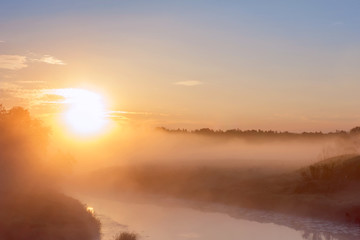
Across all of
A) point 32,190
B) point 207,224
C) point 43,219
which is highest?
point 32,190

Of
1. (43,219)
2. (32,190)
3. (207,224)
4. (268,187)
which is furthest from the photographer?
(268,187)

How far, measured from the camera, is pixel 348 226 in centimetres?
4572

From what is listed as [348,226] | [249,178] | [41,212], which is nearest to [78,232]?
[41,212]

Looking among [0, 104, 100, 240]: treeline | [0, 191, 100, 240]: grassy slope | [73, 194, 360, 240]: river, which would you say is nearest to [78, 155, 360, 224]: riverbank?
[73, 194, 360, 240]: river

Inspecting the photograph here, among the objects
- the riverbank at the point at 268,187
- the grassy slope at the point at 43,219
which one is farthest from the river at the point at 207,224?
the riverbank at the point at 268,187

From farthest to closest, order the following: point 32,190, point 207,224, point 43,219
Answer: point 207,224
point 32,190
point 43,219

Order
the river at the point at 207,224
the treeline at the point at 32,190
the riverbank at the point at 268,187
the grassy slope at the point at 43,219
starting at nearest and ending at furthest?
the grassy slope at the point at 43,219 → the treeline at the point at 32,190 → the river at the point at 207,224 → the riverbank at the point at 268,187

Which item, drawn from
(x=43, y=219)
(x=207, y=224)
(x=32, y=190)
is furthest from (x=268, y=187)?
(x=43, y=219)

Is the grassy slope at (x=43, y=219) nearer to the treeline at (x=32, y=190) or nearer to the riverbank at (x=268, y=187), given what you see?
the treeline at (x=32, y=190)

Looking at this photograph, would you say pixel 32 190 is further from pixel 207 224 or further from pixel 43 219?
pixel 207 224

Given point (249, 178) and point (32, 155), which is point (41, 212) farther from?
point (249, 178)

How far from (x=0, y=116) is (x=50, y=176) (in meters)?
8.47

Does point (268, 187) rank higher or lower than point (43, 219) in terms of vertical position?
higher

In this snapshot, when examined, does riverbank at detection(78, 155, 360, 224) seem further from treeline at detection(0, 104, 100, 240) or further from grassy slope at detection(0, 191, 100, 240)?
grassy slope at detection(0, 191, 100, 240)
